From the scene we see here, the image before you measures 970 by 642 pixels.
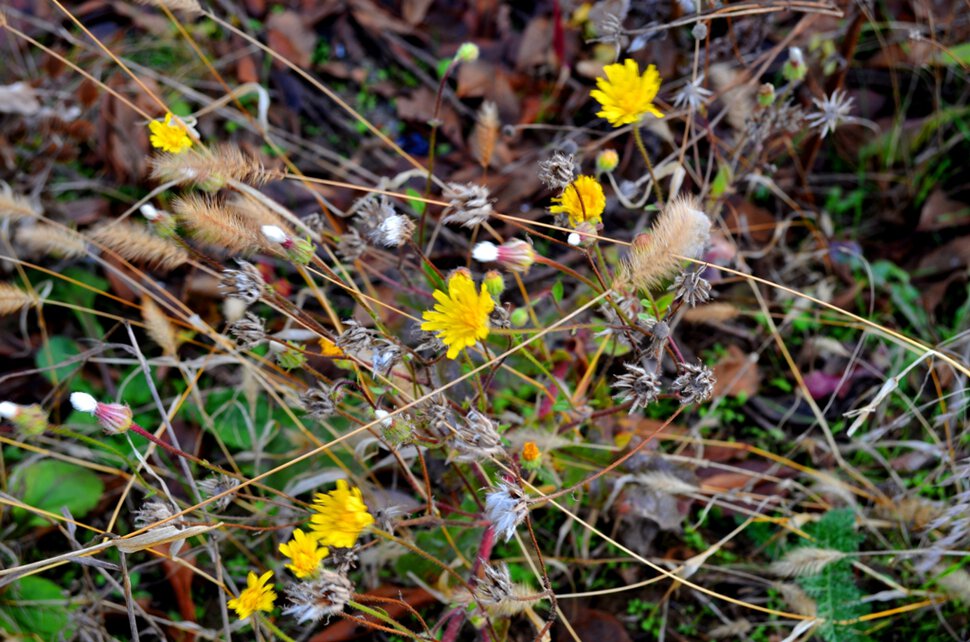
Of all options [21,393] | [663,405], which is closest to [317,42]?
[21,393]

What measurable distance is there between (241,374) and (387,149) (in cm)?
66

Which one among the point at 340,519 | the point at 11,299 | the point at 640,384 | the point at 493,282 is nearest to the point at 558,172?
the point at 493,282

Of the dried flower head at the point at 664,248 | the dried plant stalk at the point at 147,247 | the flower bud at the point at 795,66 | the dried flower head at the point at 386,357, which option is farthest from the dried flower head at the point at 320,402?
the flower bud at the point at 795,66

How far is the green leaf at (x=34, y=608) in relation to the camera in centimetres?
137

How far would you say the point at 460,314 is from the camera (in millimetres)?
949

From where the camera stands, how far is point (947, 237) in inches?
66.3

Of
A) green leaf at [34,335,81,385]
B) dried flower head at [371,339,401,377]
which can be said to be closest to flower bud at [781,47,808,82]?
dried flower head at [371,339,401,377]

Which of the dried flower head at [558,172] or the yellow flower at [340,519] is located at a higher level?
the dried flower head at [558,172]

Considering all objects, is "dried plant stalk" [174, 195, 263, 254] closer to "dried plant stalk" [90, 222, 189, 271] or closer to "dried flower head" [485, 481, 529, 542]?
"dried plant stalk" [90, 222, 189, 271]

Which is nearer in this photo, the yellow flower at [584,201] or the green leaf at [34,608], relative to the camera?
the yellow flower at [584,201]

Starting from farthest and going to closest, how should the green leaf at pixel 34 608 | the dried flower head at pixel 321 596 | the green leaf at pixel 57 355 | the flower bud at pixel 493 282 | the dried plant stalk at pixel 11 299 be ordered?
1. the green leaf at pixel 57 355
2. the green leaf at pixel 34 608
3. the dried plant stalk at pixel 11 299
4. the flower bud at pixel 493 282
5. the dried flower head at pixel 321 596

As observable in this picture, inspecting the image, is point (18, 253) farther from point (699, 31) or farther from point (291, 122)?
point (699, 31)

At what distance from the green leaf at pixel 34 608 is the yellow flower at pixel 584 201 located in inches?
44.8

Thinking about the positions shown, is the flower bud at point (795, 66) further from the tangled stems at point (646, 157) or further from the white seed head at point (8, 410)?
the white seed head at point (8, 410)
